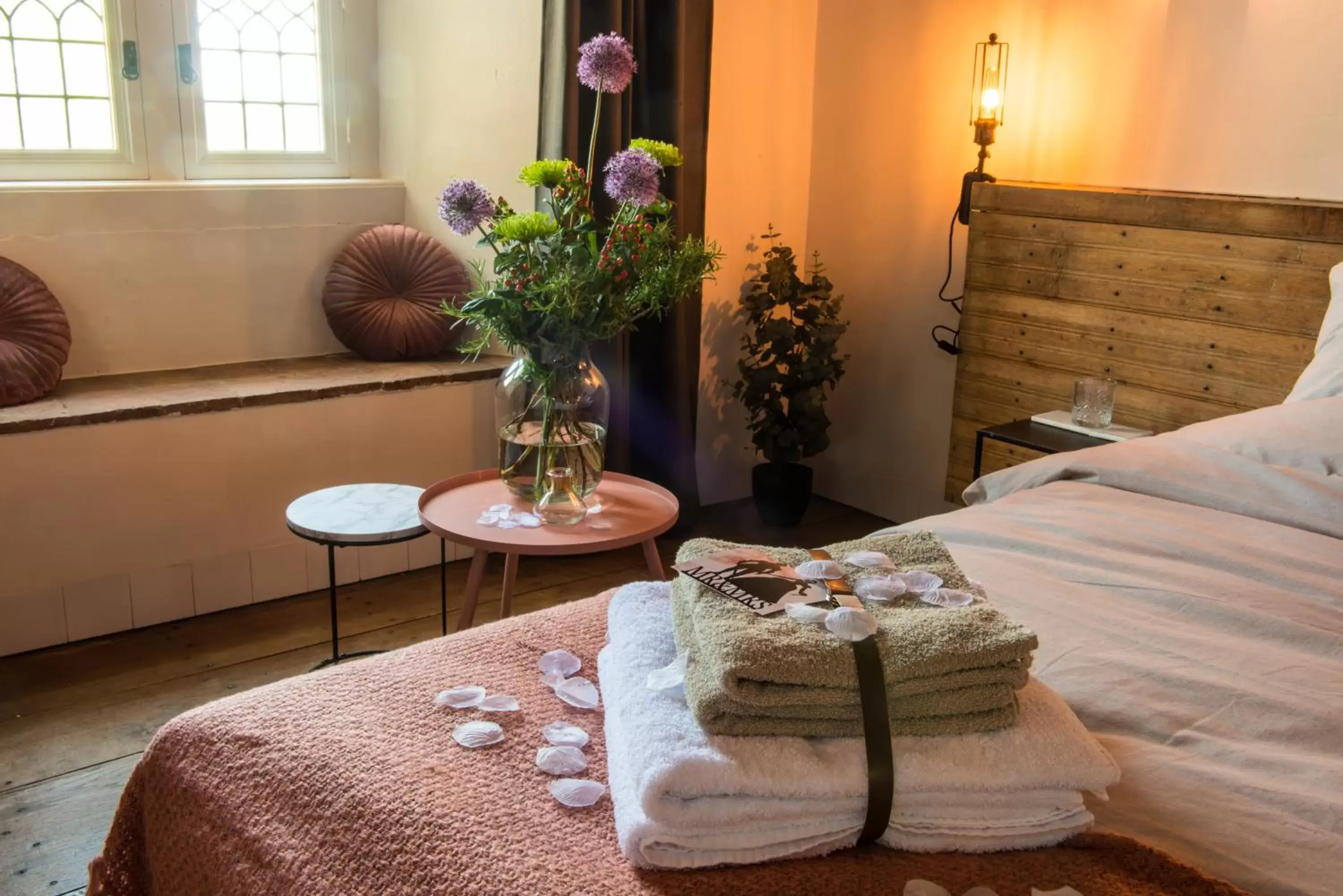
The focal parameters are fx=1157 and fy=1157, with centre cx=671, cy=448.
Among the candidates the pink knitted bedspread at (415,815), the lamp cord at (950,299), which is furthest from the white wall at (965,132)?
the pink knitted bedspread at (415,815)

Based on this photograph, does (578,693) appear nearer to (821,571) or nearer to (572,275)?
(821,571)

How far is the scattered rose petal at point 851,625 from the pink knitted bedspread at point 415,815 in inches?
7.0

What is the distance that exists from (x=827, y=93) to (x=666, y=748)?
9.65 feet

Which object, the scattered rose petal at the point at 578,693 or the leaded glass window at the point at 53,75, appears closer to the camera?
the scattered rose petal at the point at 578,693

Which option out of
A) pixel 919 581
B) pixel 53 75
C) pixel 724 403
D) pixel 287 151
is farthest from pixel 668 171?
pixel 919 581

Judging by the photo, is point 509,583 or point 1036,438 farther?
point 1036,438

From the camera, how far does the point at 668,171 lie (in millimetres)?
3086

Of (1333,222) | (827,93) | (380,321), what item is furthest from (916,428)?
(380,321)

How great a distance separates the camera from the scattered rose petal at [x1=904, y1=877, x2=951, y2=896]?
2.96 ft

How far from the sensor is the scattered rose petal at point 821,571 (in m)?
1.19

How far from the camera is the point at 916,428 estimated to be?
11.4 feet

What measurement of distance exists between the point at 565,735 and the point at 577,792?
0.09 meters

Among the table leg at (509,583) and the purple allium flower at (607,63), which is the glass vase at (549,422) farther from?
the purple allium flower at (607,63)

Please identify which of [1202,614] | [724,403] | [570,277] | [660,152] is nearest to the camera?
[1202,614]
